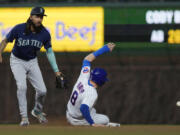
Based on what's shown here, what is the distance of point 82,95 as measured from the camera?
8812 millimetres

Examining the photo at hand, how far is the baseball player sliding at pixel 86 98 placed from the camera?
28.1 feet

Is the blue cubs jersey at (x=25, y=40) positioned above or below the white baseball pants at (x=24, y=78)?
above

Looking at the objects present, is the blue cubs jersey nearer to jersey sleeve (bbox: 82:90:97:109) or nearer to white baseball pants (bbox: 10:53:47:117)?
white baseball pants (bbox: 10:53:47:117)

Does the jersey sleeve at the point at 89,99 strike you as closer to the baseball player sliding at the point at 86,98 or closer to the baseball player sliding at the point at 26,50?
the baseball player sliding at the point at 86,98

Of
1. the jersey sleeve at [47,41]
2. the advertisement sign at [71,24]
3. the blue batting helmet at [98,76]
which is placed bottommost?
the advertisement sign at [71,24]

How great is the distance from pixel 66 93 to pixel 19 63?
77.8 inches

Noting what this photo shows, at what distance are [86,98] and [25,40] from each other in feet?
4.30

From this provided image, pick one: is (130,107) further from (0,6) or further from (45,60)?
(0,6)

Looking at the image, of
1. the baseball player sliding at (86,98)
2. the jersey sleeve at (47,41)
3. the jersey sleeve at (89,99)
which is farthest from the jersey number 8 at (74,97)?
the jersey sleeve at (47,41)

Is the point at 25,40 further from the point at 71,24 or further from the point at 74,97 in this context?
the point at 71,24

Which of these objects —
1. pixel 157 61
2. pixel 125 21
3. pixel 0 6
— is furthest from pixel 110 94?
pixel 0 6

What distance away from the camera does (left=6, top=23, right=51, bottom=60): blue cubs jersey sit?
915cm

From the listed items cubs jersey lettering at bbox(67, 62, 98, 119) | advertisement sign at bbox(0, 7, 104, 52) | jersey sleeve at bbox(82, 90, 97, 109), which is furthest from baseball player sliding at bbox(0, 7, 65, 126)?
advertisement sign at bbox(0, 7, 104, 52)

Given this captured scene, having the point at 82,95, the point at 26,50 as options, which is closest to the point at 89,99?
the point at 82,95
